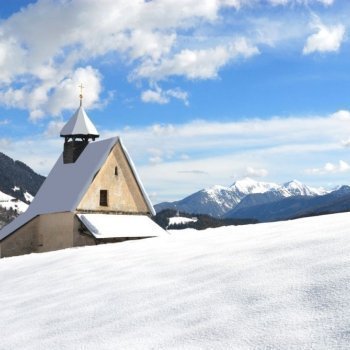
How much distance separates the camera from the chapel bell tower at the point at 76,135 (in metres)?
35.4

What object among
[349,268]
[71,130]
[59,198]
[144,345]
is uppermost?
[71,130]

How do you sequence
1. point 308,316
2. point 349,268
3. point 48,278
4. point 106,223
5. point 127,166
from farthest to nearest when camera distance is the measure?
point 127,166 → point 106,223 → point 48,278 → point 349,268 → point 308,316

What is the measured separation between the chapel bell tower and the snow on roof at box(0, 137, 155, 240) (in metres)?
0.54

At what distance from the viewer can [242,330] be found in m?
5.12

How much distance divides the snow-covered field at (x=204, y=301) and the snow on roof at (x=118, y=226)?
19114 mm

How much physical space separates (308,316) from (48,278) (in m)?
6.68

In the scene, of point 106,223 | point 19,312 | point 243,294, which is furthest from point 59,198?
point 243,294

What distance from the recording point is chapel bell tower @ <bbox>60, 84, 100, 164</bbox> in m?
35.4

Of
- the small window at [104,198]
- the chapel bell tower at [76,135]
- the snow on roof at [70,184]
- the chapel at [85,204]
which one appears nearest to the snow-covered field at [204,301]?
the chapel at [85,204]

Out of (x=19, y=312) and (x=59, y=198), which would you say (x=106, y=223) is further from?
(x=19, y=312)

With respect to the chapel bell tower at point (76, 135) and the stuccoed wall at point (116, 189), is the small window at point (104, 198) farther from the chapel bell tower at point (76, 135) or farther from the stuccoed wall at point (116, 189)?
the chapel bell tower at point (76, 135)

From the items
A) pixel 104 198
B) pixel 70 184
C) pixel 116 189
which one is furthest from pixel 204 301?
pixel 70 184

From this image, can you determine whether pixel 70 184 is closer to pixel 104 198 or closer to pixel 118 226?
pixel 104 198

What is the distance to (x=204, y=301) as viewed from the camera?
6301mm
